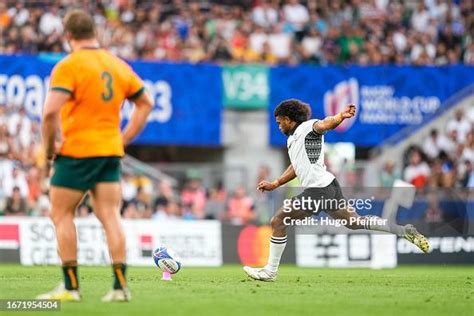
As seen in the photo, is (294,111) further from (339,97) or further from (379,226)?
(339,97)

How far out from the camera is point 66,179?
10.7 m

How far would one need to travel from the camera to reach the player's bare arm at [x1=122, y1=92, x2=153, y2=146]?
1106 centimetres

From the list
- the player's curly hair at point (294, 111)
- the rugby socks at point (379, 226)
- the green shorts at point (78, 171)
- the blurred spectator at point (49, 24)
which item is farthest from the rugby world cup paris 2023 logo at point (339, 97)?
the green shorts at point (78, 171)

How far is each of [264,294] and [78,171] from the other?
269cm

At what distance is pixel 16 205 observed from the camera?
24328mm

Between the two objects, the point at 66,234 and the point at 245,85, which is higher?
the point at 245,85

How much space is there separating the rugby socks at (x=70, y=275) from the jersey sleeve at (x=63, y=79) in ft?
5.22

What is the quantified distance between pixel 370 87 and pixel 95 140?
2094 cm

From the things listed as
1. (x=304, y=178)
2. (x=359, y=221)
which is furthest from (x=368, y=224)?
(x=304, y=178)

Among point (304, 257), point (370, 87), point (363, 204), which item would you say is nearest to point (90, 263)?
point (304, 257)

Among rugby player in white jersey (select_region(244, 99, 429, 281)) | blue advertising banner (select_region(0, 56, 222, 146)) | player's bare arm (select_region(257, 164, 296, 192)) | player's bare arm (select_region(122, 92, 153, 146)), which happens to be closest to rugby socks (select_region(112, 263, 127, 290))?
player's bare arm (select_region(122, 92, 153, 146))

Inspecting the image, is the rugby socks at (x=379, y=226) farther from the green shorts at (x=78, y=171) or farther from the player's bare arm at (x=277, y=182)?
the green shorts at (x=78, y=171)

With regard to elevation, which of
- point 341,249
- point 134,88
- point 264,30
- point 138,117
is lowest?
point 341,249

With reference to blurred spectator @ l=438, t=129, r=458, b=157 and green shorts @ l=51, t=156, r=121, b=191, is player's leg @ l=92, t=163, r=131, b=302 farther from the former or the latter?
blurred spectator @ l=438, t=129, r=458, b=157
